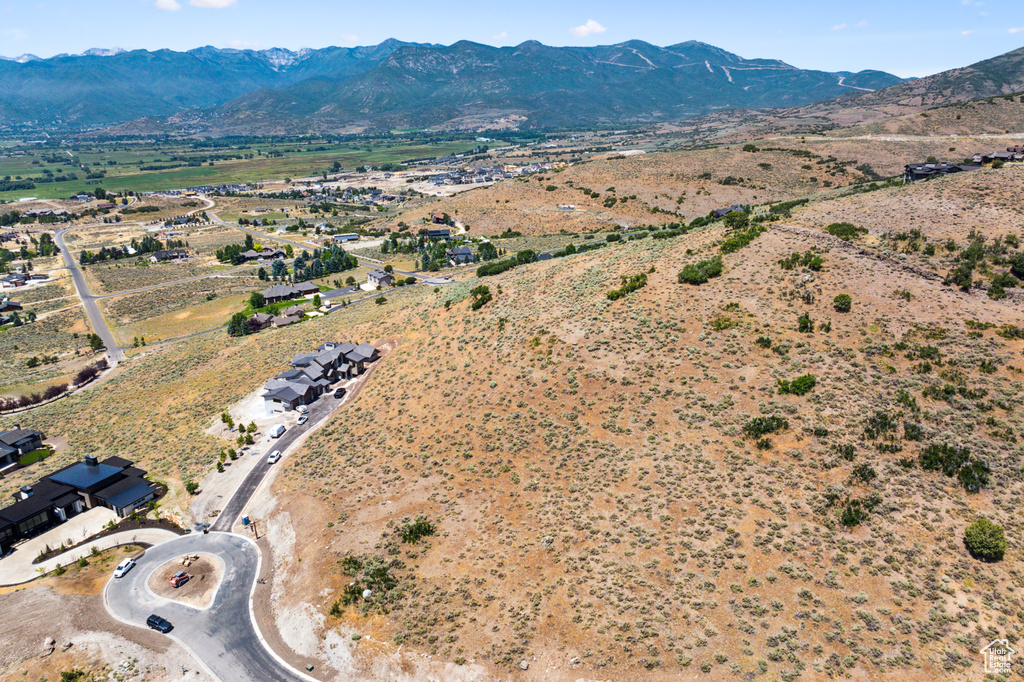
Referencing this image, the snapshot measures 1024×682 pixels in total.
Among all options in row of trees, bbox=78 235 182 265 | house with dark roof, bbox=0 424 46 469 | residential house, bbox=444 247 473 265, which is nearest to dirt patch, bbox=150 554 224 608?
house with dark roof, bbox=0 424 46 469

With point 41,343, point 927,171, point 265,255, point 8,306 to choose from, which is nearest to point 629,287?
point 927,171

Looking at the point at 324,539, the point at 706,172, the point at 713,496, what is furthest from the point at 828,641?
the point at 706,172

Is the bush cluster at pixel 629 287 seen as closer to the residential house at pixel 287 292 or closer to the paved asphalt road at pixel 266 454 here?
the paved asphalt road at pixel 266 454

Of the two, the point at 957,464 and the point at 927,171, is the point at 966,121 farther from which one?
the point at 957,464

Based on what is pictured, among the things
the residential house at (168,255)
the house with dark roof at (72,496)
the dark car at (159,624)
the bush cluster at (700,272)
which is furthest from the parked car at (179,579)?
the residential house at (168,255)

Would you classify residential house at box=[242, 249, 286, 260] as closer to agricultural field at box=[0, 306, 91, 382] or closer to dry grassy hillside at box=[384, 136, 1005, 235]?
dry grassy hillside at box=[384, 136, 1005, 235]

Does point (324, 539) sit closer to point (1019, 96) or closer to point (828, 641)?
point (828, 641)

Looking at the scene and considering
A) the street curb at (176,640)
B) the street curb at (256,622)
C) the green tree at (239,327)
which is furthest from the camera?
the green tree at (239,327)
